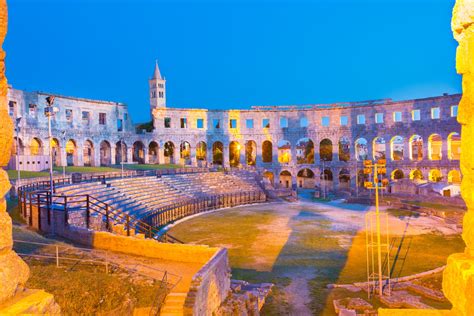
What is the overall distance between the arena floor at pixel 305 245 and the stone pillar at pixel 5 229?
932cm

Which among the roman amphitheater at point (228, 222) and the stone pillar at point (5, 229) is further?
the roman amphitheater at point (228, 222)

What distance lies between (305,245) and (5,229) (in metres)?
17.7

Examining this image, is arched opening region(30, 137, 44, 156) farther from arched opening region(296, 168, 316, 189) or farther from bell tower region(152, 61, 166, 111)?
arched opening region(296, 168, 316, 189)

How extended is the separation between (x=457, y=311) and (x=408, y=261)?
1454cm

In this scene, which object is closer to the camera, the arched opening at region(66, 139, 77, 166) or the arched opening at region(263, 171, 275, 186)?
the arched opening at region(263, 171, 275, 186)

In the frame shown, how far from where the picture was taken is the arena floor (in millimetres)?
13656

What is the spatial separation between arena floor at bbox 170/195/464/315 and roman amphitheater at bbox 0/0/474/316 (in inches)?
4.2

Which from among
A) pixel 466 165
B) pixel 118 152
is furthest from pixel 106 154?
pixel 466 165

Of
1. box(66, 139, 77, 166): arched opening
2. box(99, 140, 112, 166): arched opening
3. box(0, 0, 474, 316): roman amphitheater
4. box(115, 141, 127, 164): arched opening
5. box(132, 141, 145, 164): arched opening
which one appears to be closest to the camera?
box(0, 0, 474, 316): roman amphitheater

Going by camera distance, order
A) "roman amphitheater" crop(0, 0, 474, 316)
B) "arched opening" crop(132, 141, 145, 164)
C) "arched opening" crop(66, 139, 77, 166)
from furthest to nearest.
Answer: "arched opening" crop(132, 141, 145, 164)
"arched opening" crop(66, 139, 77, 166)
"roman amphitheater" crop(0, 0, 474, 316)

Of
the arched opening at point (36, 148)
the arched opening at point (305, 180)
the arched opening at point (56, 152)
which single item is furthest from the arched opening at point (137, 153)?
the arched opening at point (305, 180)

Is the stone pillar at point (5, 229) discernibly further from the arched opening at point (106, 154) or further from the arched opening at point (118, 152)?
the arched opening at point (118, 152)

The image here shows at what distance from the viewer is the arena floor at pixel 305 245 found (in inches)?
Answer: 538

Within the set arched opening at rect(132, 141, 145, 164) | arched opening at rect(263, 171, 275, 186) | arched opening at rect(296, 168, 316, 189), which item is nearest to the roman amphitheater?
arched opening at rect(132, 141, 145, 164)
